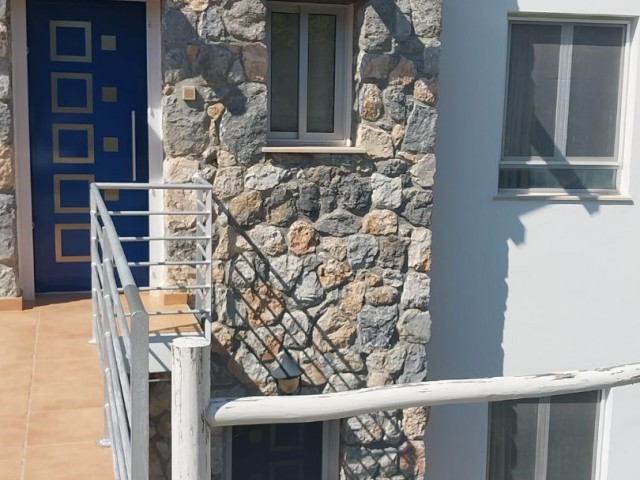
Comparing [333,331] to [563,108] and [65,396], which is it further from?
[563,108]

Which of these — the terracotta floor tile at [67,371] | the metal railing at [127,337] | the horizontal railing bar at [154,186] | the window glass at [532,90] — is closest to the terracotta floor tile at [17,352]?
the terracotta floor tile at [67,371]

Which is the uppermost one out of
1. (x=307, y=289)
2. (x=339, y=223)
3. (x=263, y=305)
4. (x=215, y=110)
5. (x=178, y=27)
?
(x=178, y=27)

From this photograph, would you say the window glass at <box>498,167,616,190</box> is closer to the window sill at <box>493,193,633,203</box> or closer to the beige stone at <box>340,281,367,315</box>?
the window sill at <box>493,193,633,203</box>

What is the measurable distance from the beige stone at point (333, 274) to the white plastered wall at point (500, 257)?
3.26 ft

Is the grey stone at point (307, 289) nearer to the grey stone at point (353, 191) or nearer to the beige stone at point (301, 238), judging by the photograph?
the beige stone at point (301, 238)

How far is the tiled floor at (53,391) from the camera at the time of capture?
3381 millimetres

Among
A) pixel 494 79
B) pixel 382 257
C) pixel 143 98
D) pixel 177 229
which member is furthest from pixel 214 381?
pixel 494 79

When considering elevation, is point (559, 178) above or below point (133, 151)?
below

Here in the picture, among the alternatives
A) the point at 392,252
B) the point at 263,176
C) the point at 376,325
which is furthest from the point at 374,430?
the point at 263,176

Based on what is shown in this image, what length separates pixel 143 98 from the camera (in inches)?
239

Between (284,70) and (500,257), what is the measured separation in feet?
7.46

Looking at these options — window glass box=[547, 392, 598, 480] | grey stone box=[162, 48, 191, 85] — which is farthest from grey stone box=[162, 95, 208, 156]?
window glass box=[547, 392, 598, 480]

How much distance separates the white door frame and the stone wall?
0.15 metres

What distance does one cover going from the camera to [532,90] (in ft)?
22.1
